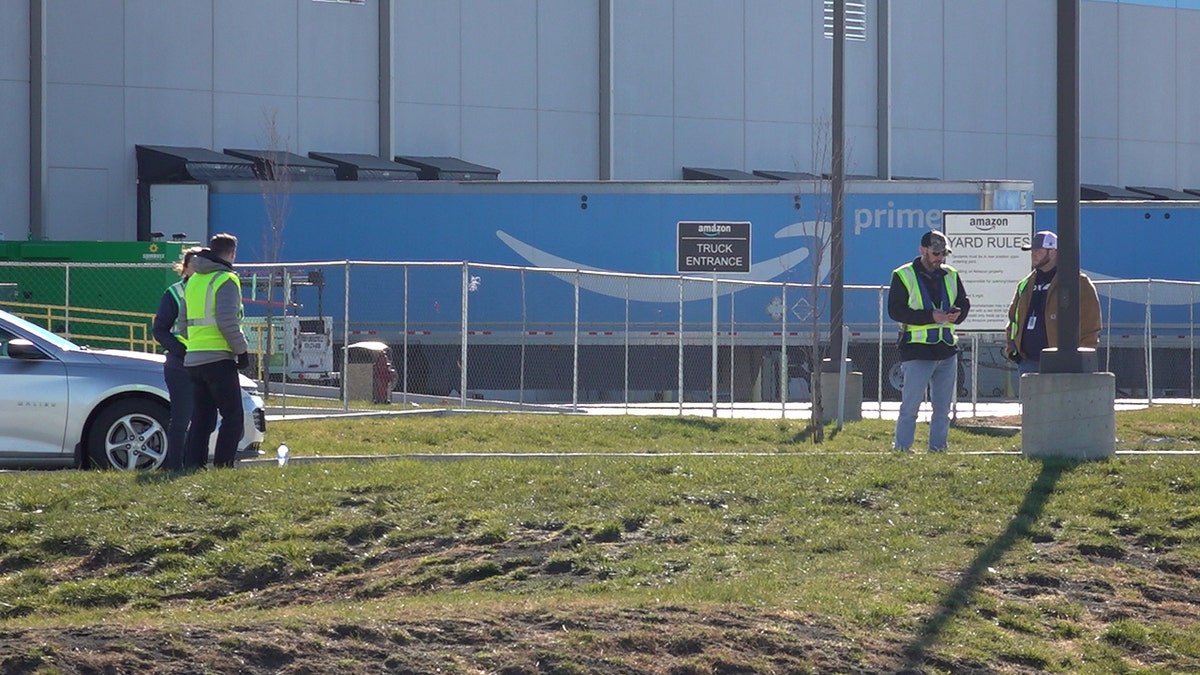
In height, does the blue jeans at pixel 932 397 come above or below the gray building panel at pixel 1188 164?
below

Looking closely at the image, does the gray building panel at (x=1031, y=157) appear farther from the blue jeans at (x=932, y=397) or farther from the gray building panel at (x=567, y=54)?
the blue jeans at (x=932, y=397)

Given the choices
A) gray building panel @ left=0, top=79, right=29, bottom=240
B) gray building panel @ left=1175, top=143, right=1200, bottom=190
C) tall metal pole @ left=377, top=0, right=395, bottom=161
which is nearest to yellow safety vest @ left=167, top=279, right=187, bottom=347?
gray building panel @ left=0, top=79, right=29, bottom=240

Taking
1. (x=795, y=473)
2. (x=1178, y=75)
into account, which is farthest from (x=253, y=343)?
(x=1178, y=75)

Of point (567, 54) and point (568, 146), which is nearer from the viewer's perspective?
point (567, 54)

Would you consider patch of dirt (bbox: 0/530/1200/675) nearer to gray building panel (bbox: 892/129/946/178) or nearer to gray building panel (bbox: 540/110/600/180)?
gray building panel (bbox: 540/110/600/180)

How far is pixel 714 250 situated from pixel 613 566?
1159cm

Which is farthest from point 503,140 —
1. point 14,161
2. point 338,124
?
point 14,161

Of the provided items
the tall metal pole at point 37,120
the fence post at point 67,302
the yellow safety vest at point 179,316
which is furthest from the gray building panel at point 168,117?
the yellow safety vest at point 179,316

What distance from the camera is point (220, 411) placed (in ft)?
36.6

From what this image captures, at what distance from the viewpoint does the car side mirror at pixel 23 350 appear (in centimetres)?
1180

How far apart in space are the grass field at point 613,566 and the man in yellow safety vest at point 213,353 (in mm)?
711

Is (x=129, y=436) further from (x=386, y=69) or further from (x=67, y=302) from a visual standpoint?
(x=386, y=69)

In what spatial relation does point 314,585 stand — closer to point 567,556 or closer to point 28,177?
point 567,556

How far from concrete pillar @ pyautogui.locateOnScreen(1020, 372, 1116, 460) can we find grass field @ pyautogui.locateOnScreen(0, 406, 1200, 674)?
1.36 feet
